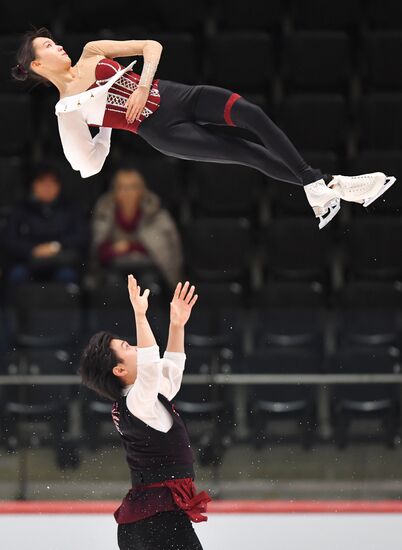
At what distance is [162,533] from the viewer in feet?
19.1

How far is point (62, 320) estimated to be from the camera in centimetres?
771

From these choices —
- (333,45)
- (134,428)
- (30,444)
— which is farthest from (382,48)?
(134,428)

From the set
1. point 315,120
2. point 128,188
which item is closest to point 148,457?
point 128,188

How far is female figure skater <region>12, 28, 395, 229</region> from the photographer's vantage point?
5.68 meters

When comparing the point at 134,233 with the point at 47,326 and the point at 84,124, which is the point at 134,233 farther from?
the point at 84,124

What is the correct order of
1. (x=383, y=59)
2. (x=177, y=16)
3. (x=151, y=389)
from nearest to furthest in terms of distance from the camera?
(x=151, y=389), (x=383, y=59), (x=177, y=16)

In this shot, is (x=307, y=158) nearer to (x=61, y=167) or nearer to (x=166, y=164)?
(x=166, y=164)

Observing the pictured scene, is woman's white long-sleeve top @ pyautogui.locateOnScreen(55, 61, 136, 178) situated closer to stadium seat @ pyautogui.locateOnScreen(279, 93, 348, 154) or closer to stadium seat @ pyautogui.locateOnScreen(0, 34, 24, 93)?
stadium seat @ pyautogui.locateOnScreen(0, 34, 24, 93)

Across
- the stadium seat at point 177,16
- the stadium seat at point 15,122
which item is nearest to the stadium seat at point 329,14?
the stadium seat at point 177,16

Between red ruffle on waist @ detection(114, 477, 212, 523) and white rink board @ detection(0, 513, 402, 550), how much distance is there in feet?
4.51

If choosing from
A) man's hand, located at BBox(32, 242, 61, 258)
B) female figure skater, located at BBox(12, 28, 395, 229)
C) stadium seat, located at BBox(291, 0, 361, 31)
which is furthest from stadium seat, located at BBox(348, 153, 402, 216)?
female figure skater, located at BBox(12, 28, 395, 229)

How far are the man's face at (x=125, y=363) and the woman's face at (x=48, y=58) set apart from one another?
113cm

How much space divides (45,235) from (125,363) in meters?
2.32

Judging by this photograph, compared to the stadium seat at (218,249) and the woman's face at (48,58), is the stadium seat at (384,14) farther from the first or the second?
the woman's face at (48,58)
